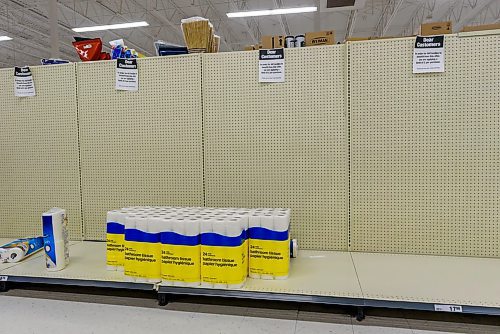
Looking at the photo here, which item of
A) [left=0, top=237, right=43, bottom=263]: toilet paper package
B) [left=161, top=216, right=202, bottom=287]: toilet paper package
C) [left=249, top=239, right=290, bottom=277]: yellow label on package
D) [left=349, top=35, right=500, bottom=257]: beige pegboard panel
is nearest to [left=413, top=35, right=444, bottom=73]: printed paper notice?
[left=349, top=35, right=500, bottom=257]: beige pegboard panel

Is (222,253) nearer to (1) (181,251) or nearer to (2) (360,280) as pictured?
(1) (181,251)

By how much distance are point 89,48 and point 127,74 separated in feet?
1.51

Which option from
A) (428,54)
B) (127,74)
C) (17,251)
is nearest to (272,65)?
(428,54)

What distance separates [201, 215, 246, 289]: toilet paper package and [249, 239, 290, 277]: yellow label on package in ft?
0.32

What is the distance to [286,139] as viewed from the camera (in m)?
2.38

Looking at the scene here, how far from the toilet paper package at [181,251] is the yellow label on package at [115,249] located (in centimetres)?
36

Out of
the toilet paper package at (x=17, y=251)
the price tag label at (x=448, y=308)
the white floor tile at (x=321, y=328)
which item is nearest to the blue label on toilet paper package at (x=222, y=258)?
the white floor tile at (x=321, y=328)

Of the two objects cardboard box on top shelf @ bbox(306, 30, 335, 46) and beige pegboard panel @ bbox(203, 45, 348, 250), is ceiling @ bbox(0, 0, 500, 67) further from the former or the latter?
beige pegboard panel @ bbox(203, 45, 348, 250)

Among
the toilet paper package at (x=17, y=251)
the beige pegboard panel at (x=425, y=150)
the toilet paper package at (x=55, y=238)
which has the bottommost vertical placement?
the toilet paper package at (x=17, y=251)

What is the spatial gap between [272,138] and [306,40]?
2.38 ft

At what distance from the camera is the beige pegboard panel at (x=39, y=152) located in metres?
2.72

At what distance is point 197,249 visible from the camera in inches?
70.6

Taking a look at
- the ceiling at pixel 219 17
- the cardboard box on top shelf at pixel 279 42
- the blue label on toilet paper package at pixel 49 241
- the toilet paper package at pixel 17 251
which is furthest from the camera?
the ceiling at pixel 219 17

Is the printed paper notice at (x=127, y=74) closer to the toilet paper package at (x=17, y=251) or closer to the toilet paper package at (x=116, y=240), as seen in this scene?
the toilet paper package at (x=116, y=240)
